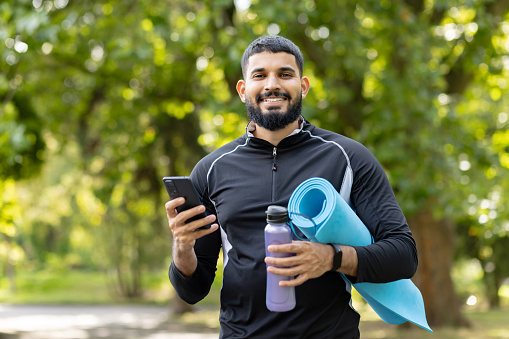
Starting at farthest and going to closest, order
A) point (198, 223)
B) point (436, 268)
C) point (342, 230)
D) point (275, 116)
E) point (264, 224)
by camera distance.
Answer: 1. point (436, 268)
2. point (275, 116)
3. point (264, 224)
4. point (198, 223)
5. point (342, 230)

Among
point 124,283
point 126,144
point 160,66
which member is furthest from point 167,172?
point 124,283

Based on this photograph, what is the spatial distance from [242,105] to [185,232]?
570cm

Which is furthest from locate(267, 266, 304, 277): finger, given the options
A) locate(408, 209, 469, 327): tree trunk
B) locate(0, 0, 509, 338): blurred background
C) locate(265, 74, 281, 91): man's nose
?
locate(408, 209, 469, 327): tree trunk

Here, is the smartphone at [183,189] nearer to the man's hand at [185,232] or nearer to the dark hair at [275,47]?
the man's hand at [185,232]

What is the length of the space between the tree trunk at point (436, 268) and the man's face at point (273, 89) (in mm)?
9525

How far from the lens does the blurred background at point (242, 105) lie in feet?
23.9

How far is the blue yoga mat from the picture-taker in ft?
6.45

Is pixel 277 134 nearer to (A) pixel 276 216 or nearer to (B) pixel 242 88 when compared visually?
(B) pixel 242 88

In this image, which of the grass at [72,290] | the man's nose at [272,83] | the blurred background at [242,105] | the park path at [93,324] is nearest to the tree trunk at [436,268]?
the blurred background at [242,105]

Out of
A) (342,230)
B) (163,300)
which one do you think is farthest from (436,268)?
(163,300)

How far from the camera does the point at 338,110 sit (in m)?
9.45

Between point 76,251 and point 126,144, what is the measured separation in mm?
24997

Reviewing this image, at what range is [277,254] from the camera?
1.94 m

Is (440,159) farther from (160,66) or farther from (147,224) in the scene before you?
(147,224)
